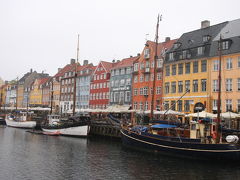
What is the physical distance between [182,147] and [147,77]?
29.6 metres

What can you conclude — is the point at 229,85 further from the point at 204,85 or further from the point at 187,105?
the point at 187,105

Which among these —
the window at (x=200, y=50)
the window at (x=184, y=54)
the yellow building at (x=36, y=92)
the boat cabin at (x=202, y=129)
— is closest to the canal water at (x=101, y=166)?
the boat cabin at (x=202, y=129)

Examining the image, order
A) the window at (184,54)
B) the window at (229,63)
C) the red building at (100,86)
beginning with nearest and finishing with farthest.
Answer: the window at (229,63)
the window at (184,54)
the red building at (100,86)

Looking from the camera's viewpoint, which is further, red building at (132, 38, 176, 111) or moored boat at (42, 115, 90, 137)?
red building at (132, 38, 176, 111)

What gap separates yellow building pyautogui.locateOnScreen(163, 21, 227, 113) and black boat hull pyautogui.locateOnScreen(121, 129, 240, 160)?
13686 mm

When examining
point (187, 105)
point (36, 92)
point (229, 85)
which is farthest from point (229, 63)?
point (36, 92)

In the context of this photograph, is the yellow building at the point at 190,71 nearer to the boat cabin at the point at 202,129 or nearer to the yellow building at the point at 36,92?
the boat cabin at the point at 202,129

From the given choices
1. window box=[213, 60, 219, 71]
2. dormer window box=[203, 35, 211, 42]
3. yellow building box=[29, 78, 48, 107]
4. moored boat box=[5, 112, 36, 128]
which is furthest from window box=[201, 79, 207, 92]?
yellow building box=[29, 78, 48, 107]

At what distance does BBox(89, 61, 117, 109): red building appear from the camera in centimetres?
6419

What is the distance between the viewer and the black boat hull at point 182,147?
21062mm

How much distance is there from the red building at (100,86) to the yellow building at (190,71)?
19385mm

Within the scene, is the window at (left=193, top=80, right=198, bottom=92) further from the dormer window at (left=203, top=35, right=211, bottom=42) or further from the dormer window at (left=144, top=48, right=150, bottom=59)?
the dormer window at (left=144, top=48, right=150, bottom=59)

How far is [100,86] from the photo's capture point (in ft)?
218

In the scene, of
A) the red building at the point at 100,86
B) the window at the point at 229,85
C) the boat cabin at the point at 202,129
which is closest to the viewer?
the boat cabin at the point at 202,129
